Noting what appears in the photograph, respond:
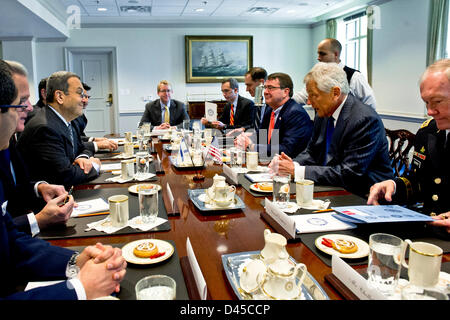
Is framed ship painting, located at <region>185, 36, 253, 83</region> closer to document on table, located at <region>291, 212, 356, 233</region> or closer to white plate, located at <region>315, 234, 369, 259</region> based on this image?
document on table, located at <region>291, 212, 356, 233</region>

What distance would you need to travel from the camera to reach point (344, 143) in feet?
7.17

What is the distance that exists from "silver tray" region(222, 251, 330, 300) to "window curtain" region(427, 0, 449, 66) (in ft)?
A: 17.5

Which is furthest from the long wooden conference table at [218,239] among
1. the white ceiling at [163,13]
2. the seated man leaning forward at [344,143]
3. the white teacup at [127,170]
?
the white ceiling at [163,13]

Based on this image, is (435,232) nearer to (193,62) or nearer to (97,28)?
(193,62)

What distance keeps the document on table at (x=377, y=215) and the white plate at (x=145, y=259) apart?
2.23 ft

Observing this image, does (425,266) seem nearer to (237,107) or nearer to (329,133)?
(329,133)

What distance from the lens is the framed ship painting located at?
336 inches

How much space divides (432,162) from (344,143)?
52 centimetres

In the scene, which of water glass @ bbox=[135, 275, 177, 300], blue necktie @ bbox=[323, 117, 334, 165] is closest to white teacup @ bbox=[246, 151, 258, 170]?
blue necktie @ bbox=[323, 117, 334, 165]

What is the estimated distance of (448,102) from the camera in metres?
1.64

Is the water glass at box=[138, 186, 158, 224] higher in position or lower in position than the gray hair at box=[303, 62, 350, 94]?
lower

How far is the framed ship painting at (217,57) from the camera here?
8539mm

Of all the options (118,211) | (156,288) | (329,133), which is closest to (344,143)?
(329,133)
